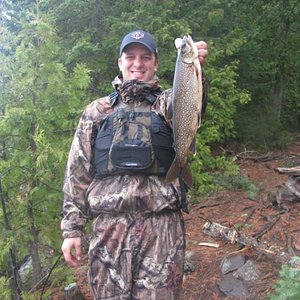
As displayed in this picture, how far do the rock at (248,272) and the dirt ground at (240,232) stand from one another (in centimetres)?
7

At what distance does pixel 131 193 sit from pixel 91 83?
5755 mm

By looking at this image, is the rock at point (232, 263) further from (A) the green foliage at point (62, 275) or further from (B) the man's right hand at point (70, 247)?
(B) the man's right hand at point (70, 247)

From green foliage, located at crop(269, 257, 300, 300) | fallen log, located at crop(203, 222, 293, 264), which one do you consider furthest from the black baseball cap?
fallen log, located at crop(203, 222, 293, 264)

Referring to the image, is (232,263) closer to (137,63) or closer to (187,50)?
(137,63)

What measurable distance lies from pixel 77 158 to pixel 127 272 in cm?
81

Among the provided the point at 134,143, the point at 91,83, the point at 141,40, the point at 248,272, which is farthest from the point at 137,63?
the point at 91,83

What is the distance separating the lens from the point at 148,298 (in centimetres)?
276

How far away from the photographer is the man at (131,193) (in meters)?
2.78

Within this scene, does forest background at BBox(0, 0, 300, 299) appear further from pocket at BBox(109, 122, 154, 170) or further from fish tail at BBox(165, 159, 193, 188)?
fish tail at BBox(165, 159, 193, 188)

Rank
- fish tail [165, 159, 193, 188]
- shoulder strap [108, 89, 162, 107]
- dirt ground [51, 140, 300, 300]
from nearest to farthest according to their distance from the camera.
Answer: fish tail [165, 159, 193, 188] → shoulder strap [108, 89, 162, 107] → dirt ground [51, 140, 300, 300]

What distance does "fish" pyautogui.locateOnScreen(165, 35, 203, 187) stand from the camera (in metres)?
2.40

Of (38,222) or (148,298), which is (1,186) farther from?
(148,298)

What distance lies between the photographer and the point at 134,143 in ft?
9.20

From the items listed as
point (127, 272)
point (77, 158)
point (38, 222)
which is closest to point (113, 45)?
point (38, 222)
